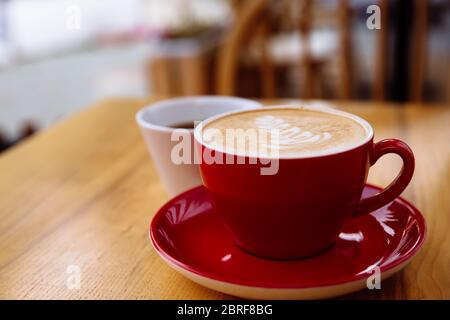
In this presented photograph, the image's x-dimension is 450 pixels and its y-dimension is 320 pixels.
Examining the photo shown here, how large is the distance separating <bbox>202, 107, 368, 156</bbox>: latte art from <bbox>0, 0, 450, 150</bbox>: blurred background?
35 cm

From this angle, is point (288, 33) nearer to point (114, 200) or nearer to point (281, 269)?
point (114, 200)

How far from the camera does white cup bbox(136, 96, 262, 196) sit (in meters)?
0.53

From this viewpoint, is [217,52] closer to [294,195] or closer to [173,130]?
[173,130]

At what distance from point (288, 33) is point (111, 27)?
233 cm

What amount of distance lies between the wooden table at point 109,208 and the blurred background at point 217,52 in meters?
0.19

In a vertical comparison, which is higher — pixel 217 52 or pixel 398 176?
pixel 398 176

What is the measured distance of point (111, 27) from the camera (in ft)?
14.0

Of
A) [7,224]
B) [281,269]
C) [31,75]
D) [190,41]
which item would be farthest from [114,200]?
[31,75]

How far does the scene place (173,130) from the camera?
0.52m

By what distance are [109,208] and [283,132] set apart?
228 mm

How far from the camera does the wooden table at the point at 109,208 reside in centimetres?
43

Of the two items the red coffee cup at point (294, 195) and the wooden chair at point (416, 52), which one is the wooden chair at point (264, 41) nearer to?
the wooden chair at point (416, 52)

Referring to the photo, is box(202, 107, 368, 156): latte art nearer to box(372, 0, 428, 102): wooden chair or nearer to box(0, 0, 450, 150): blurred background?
box(0, 0, 450, 150): blurred background

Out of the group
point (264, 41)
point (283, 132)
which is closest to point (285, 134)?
point (283, 132)
